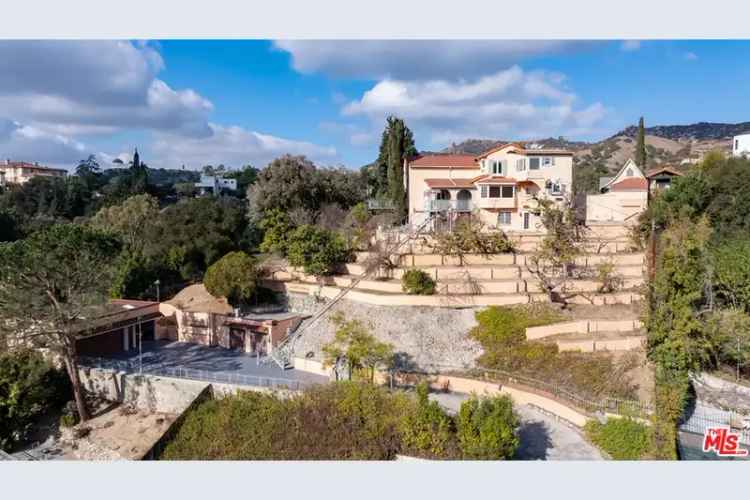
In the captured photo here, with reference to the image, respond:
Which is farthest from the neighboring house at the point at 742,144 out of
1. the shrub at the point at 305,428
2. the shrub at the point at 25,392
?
the shrub at the point at 25,392

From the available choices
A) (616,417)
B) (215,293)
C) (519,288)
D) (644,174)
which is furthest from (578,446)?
(644,174)

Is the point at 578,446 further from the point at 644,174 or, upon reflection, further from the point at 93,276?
the point at 644,174

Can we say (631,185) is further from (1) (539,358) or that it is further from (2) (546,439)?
(2) (546,439)

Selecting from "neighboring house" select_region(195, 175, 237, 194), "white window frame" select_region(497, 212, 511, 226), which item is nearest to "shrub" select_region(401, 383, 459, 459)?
"white window frame" select_region(497, 212, 511, 226)

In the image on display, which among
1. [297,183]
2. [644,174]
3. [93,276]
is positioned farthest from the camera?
[644,174]

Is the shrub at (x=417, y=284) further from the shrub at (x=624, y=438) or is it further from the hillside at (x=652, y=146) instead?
the hillside at (x=652, y=146)

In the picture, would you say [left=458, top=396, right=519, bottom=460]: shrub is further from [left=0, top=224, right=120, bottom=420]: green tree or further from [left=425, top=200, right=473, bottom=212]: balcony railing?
[left=425, top=200, right=473, bottom=212]: balcony railing
